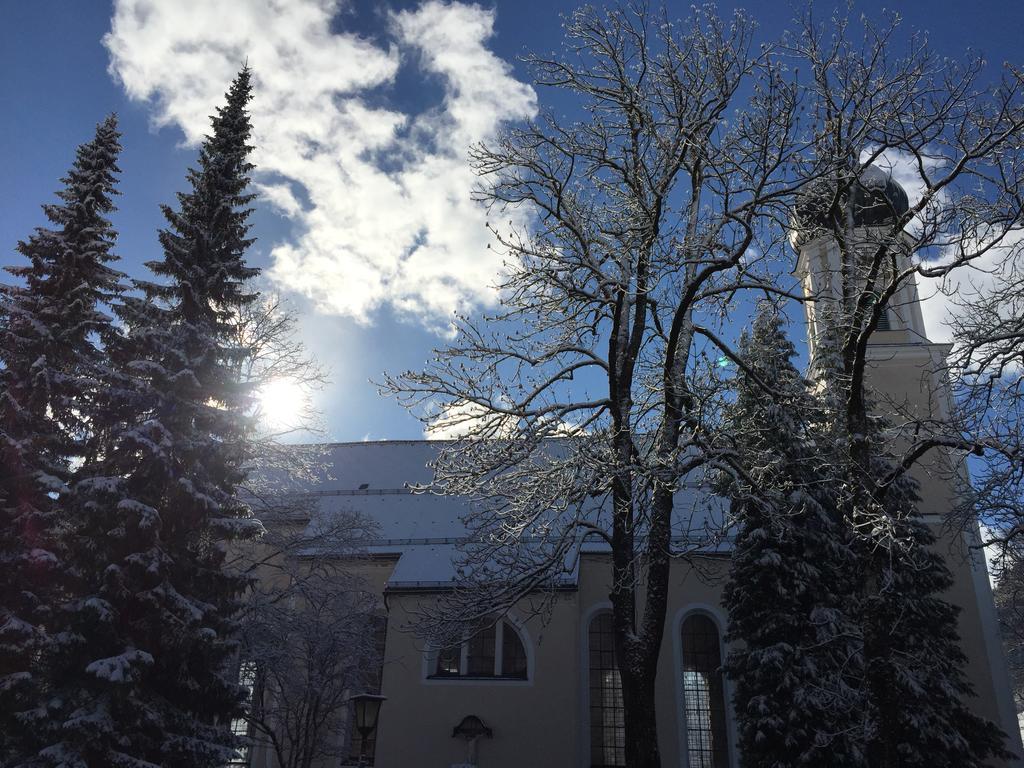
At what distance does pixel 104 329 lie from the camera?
1423cm

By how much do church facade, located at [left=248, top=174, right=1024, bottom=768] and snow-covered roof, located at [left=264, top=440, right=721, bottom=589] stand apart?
0.48ft

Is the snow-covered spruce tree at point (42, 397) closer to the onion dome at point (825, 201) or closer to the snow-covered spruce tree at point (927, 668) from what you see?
the onion dome at point (825, 201)

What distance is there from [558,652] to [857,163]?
14.0m

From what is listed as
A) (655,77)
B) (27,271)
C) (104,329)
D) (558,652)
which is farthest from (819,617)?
(27,271)

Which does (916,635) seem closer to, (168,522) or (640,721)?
(640,721)

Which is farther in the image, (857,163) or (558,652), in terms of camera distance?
(558,652)

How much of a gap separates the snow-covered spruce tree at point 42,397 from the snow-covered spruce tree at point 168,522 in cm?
52

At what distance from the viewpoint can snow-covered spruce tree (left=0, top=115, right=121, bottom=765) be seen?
11.6 meters

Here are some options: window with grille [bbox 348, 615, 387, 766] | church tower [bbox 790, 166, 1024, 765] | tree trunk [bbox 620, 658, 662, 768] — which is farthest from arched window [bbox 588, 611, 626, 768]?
tree trunk [bbox 620, 658, 662, 768]

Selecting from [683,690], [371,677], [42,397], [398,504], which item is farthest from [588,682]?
[42,397]

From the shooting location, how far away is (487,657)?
65.2ft

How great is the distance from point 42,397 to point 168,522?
3.11m

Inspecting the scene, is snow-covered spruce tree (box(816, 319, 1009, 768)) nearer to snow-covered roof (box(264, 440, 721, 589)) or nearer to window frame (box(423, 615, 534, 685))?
snow-covered roof (box(264, 440, 721, 589))

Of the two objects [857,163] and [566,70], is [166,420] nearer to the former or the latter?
[566,70]
